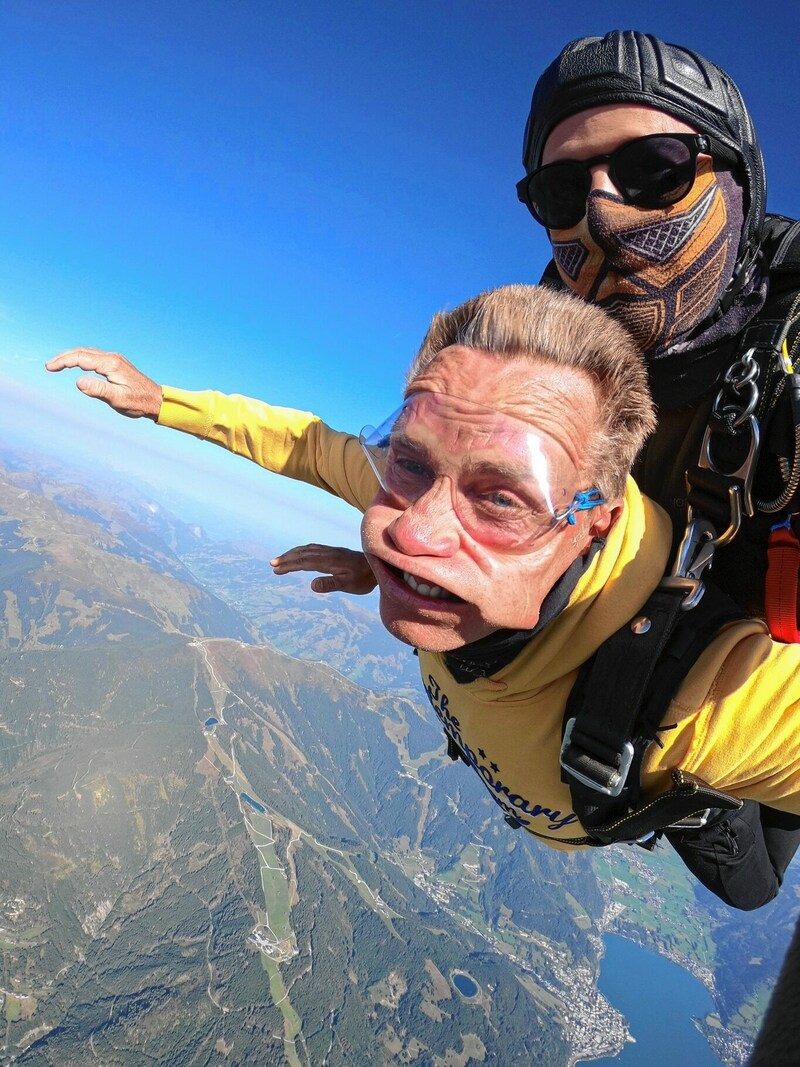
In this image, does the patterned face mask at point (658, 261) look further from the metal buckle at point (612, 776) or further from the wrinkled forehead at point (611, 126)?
the metal buckle at point (612, 776)

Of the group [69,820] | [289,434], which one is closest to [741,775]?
[289,434]

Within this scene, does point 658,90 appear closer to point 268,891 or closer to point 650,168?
point 650,168

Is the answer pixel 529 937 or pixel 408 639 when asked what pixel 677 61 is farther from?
pixel 529 937

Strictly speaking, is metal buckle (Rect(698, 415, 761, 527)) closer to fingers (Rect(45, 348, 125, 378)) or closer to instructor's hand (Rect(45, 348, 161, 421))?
instructor's hand (Rect(45, 348, 161, 421))

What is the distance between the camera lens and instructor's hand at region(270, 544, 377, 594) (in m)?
3.06

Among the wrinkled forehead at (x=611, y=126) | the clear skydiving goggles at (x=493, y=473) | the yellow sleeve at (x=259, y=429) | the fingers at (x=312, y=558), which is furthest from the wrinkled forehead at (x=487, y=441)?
the fingers at (x=312, y=558)

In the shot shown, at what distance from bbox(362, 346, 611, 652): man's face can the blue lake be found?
8133 centimetres

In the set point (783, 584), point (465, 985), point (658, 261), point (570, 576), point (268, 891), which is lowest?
point (465, 985)

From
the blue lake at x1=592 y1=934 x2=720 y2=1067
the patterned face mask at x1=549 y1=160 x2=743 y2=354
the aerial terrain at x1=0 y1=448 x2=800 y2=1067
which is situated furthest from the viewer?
the blue lake at x1=592 y1=934 x2=720 y2=1067

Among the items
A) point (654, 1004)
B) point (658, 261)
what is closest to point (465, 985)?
point (654, 1004)

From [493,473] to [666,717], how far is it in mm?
840

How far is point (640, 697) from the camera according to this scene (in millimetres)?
1479

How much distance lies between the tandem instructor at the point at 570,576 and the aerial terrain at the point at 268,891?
61591 millimetres

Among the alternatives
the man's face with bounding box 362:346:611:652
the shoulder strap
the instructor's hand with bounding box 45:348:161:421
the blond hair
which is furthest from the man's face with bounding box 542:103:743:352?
the instructor's hand with bounding box 45:348:161:421
